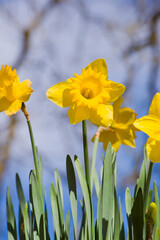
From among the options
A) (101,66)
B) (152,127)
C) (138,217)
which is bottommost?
(138,217)

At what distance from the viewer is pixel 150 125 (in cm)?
47

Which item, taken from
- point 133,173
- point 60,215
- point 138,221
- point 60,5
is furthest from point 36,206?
point 60,5

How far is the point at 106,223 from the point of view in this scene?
0.51 meters

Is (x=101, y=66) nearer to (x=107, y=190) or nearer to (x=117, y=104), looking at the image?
(x=117, y=104)

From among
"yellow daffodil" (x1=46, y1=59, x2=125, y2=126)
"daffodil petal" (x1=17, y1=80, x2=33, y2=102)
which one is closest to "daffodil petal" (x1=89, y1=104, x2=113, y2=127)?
"yellow daffodil" (x1=46, y1=59, x2=125, y2=126)

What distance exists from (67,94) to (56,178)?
19 cm

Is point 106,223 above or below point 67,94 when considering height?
below

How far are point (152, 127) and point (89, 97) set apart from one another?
0.43 feet

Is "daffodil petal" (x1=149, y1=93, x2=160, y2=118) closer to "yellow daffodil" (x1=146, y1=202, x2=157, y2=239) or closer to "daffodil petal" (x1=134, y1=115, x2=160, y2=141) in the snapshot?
"daffodil petal" (x1=134, y1=115, x2=160, y2=141)

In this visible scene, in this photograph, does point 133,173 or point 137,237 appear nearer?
point 137,237

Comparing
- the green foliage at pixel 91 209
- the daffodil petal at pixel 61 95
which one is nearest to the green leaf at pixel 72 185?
the green foliage at pixel 91 209

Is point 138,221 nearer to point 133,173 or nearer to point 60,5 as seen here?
point 133,173

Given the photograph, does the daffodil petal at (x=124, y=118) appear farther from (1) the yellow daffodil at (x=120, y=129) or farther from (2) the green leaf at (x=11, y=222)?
(2) the green leaf at (x=11, y=222)

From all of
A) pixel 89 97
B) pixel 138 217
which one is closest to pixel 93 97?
pixel 89 97
